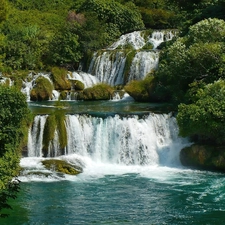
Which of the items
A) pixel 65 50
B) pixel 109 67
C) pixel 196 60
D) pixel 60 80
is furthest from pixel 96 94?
pixel 196 60

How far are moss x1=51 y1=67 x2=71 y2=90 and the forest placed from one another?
7.10ft

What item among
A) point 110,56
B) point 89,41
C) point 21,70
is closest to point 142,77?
point 110,56

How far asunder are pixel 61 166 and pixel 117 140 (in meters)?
3.71

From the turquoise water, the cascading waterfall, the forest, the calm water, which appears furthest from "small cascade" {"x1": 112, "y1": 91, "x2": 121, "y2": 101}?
the turquoise water

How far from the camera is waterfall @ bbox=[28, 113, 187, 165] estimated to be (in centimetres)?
2208

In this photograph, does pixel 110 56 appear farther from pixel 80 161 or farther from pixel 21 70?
pixel 80 161

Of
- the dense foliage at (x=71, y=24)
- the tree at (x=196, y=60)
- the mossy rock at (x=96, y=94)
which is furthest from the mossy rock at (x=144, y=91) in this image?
the dense foliage at (x=71, y=24)

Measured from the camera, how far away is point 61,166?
65.0 feet

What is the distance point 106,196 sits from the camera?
1669 cm

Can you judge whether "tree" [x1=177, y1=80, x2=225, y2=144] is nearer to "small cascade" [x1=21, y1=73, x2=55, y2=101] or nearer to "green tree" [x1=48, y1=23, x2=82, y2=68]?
"small cascade" [x1=21, y1=73, x2=55, y2=101]

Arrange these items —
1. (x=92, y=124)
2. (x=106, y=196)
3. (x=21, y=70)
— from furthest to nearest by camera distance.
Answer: (x=21, y=70) < (x=92, y=124) < (x=106, y=196)

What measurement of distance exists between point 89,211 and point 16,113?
5706mm

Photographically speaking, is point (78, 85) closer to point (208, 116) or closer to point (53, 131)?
point (53, 131)

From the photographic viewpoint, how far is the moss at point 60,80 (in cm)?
3312
